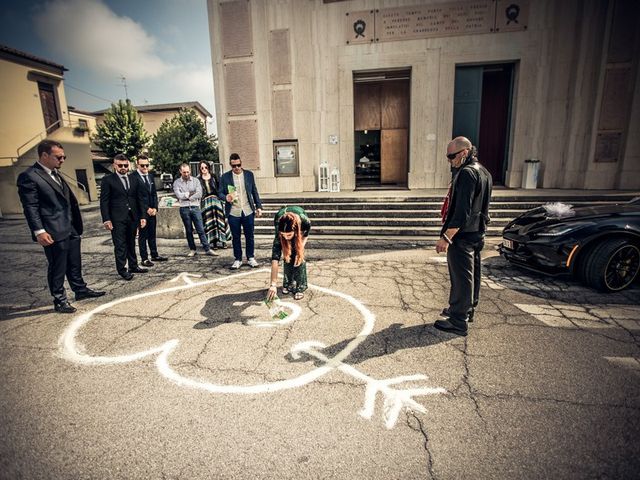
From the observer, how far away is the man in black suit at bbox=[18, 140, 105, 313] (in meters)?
3.95

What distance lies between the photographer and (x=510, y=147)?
1112 centimetres

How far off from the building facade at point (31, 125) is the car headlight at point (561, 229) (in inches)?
879

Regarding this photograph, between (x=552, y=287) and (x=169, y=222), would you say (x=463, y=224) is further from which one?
(x=169, y=222)

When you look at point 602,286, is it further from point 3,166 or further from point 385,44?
point 3,166

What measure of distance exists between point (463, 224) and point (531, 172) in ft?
31.5

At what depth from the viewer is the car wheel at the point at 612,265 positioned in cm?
428

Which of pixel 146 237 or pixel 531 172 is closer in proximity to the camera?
pixel 146 237

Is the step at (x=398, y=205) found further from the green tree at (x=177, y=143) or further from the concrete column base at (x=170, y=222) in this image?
the green tree at (x=177, y=143)

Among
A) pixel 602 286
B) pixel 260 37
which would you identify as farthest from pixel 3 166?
pixel 602 286

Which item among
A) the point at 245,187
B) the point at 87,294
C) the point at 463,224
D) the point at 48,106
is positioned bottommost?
the point at 87,294

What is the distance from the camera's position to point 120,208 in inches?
213

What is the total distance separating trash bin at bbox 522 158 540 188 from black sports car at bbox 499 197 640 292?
20.8 feet

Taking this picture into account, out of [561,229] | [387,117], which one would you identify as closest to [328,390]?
[561,229]

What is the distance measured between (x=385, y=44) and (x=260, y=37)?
14.4 ft
